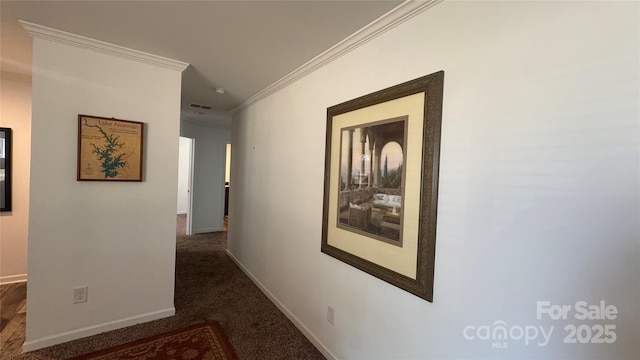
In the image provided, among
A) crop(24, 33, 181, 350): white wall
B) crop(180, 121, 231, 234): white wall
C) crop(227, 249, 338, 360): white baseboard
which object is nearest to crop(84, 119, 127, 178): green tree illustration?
crop(24, 33, 181, 350): white wall

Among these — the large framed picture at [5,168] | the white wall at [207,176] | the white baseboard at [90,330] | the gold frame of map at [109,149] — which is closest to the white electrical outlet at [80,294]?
the white baseboard at [90,330]

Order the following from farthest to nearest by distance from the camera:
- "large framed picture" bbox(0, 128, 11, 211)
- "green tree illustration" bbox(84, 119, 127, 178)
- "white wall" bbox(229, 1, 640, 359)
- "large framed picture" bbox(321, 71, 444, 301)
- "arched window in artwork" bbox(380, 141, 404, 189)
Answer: "large framed picture" bbox(0, 128, 11, 211) < "green tree illustration" bbox(84, 119, 127, 178) < "arched window in artwork" bbox(380, 141, 404, 189) < "large framed picture" bbox(321, 71, 444, 301) < "white wall" bbox(229, 1, 640, 359)

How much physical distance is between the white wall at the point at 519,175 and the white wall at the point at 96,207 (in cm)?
174

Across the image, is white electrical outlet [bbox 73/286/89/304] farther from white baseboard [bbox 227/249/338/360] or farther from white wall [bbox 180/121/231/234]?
white wall [bbox 180/121/231/234]

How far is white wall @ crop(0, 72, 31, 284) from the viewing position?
2887 millimetres

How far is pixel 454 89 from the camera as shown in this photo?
123 cm

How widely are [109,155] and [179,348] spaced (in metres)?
1.60

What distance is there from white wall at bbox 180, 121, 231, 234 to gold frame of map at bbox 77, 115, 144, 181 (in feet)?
10.6

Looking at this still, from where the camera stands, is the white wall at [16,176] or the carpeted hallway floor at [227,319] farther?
the white wall at [16,176]

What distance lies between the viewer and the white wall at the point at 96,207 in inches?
75.0

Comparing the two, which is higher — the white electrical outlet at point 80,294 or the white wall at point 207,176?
the white wall at point 207,176

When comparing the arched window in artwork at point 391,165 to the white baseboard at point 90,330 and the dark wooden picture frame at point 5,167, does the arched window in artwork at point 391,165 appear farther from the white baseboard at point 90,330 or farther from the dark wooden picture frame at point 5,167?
the dark wooden picture frame at point 5,167

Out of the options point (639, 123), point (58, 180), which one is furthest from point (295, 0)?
point (58, 180)

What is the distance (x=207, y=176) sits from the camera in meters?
5.58
